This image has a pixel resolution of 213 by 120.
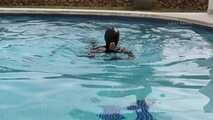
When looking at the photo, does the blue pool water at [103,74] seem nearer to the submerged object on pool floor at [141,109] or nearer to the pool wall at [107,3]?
the submerged object on pool floor at [141,109]

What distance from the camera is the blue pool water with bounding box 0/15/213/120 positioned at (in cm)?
741

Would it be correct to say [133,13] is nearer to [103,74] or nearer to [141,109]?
[103,74]

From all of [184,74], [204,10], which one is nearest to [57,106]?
[184,74]

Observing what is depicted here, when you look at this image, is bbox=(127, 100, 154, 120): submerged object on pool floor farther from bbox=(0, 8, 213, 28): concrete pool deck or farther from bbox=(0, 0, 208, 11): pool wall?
bbox=(0, 0, 208, 11): pool wall

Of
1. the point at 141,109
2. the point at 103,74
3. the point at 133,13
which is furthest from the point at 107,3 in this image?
the point at 141,109

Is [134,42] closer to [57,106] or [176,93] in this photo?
[176,93]

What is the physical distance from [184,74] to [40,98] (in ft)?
10.2

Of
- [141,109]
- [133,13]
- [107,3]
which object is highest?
[107,3]

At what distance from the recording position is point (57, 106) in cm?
760

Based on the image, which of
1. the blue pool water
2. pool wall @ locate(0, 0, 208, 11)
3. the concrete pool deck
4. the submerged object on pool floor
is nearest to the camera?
the submerged object on pool floor

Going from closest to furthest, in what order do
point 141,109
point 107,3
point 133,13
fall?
point 141,109, point 133,13, point 107,3

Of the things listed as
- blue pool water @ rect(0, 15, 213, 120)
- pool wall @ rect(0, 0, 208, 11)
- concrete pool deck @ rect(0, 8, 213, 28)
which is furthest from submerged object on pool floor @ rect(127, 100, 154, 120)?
pool wall @ rect(0, 0, 208, 11)

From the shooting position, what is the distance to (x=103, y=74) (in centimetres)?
970

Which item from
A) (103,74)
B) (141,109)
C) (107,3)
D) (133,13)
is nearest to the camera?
(141,109)
